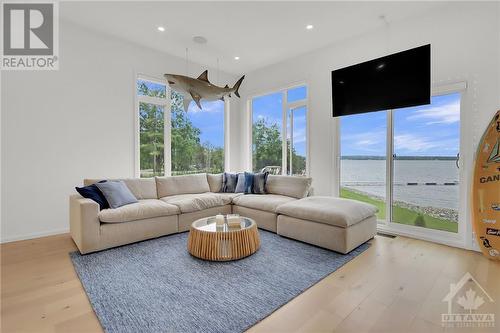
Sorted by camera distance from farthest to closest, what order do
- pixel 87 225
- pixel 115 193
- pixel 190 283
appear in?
1. pixel 115 193
2. pixel 87 225
3. pixel 190 283

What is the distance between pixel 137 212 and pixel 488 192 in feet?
13.0

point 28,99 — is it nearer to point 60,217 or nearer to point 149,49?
point 60,217

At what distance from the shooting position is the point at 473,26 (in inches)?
113

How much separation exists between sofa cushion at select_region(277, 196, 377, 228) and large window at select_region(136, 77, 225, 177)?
8.06 ft

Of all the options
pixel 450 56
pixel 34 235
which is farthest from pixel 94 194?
pixel 450 56

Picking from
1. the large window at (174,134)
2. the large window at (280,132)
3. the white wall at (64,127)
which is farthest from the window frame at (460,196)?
the white wall at (64,127)

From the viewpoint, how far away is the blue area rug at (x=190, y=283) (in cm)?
165

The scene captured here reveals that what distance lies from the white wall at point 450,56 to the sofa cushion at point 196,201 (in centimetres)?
178

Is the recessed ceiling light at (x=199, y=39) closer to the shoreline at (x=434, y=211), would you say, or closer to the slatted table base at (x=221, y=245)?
the slatted table base at (x=221, y=245)

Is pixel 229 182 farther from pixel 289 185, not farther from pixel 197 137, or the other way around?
pixel 197 137

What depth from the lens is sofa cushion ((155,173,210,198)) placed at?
160 inches

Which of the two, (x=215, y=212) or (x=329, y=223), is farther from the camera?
(x=215, y=212)

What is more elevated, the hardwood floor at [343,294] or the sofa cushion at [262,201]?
the sofa cushion at [262,201]

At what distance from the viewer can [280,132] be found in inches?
203
